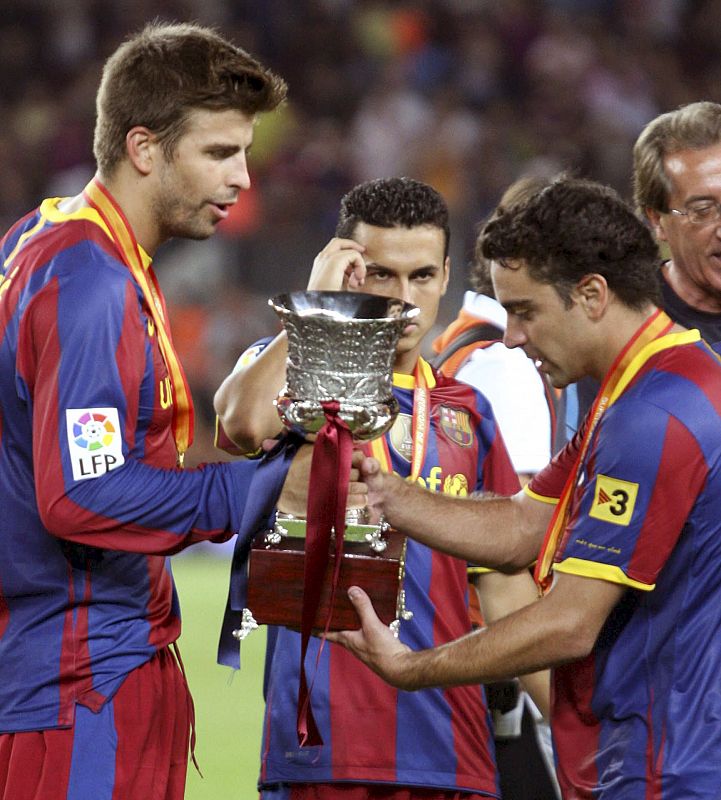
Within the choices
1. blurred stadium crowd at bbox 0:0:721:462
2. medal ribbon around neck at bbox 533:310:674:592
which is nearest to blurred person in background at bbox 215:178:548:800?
medal ribbon around neck at bbox 533:310:674:592

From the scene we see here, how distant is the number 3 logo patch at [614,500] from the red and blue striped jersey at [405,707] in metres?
0.71

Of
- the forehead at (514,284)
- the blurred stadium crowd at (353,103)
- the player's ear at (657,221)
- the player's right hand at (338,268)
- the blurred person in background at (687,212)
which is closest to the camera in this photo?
the forehead at (514,284)

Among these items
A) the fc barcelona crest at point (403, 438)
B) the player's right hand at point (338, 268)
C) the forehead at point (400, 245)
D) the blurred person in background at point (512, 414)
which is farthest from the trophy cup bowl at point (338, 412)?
the blurred person in background at point (512, 414)

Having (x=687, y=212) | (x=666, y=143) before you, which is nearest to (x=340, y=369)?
(x=687, y=212)

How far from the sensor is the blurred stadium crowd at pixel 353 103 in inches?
444

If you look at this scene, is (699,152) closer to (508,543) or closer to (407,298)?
(407,298)

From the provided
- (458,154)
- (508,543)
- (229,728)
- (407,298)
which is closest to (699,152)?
(407,298)

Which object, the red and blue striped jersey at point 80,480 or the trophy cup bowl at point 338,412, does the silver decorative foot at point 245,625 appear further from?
the red and blue striped jersey at point 80,480

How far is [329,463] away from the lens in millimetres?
2738

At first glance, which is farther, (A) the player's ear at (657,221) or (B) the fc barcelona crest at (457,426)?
(A) the player's ear at (657,221)

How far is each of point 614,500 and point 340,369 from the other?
58 cm

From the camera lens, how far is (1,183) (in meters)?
11.4

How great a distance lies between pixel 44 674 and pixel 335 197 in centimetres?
890

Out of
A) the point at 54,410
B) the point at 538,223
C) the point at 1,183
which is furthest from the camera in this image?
the point at 1,183
